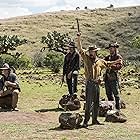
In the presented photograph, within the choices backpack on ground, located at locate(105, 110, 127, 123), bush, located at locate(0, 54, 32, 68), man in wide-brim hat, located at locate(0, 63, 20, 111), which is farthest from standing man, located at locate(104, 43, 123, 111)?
bush, located at locate(0, 54, 32, 68)

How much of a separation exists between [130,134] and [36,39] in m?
67.0

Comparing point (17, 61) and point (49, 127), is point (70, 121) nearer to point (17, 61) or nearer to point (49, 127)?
point (49, 127)

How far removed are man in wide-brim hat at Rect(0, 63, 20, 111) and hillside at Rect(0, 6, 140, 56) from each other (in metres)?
43.7

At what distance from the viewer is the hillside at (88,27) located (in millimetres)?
72125

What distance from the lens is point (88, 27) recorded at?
86.9 meters

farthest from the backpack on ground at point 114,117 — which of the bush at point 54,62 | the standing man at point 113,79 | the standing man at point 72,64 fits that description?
the bush at point 54,62

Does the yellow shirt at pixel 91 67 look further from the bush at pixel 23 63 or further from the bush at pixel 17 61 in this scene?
the bush at pixel 23 63

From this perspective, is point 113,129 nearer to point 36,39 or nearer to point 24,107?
point 24,107

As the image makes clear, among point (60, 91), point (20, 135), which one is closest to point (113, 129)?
point (20, 135)

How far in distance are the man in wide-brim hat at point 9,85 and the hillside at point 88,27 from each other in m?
43.7

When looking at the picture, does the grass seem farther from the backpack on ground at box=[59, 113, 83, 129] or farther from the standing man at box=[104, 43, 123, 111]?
the standing man at box=[104, 43, 123, 111]

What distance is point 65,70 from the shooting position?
14.7 m

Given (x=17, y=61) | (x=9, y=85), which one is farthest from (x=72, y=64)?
(x=17, y=61)

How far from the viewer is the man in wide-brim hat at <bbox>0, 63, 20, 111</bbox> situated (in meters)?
13.5
